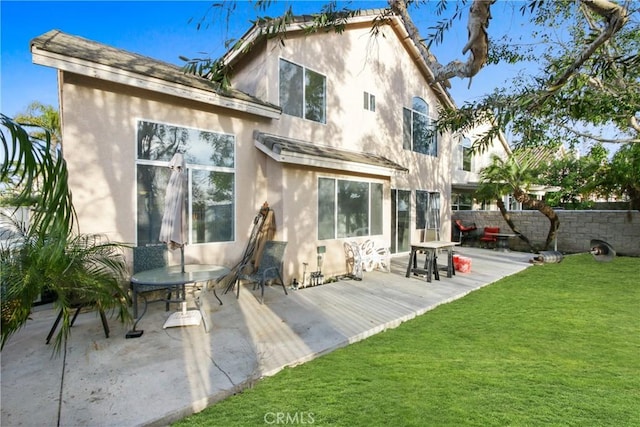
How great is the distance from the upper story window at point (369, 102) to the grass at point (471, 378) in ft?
27.3

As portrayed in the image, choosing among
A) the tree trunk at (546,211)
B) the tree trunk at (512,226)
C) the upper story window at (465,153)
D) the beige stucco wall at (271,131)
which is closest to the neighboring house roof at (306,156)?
the beige stucco wall at (271,131)

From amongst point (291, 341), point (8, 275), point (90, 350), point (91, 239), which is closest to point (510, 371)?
point (291, 341)

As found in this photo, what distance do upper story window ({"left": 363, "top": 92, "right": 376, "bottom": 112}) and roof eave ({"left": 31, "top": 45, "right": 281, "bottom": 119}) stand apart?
4829mm

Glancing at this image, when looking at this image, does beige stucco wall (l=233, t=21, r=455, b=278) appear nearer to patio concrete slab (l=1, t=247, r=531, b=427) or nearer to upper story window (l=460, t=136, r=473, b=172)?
patio concrete slab (l=1, t=247, r=531, b=427)

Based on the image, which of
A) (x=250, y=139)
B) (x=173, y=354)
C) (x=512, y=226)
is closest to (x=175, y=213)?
(x=173, y=354)

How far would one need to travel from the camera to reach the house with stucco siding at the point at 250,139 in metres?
6.05

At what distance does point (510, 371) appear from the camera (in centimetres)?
382

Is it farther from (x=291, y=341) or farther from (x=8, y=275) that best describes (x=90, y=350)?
(x=291, y=341)

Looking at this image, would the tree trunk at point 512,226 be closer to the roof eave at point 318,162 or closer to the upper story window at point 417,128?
the upper story window at point 417,128

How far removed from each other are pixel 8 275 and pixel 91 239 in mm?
2642

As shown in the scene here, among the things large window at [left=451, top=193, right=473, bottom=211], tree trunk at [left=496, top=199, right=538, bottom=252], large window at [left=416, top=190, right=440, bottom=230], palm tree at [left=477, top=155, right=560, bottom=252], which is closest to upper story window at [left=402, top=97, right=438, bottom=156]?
large window at [left=416, top=190, right=440, bottom=230]

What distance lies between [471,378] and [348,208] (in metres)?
6.50

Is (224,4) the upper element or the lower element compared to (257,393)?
upper

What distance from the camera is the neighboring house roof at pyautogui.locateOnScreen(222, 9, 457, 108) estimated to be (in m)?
7.00
